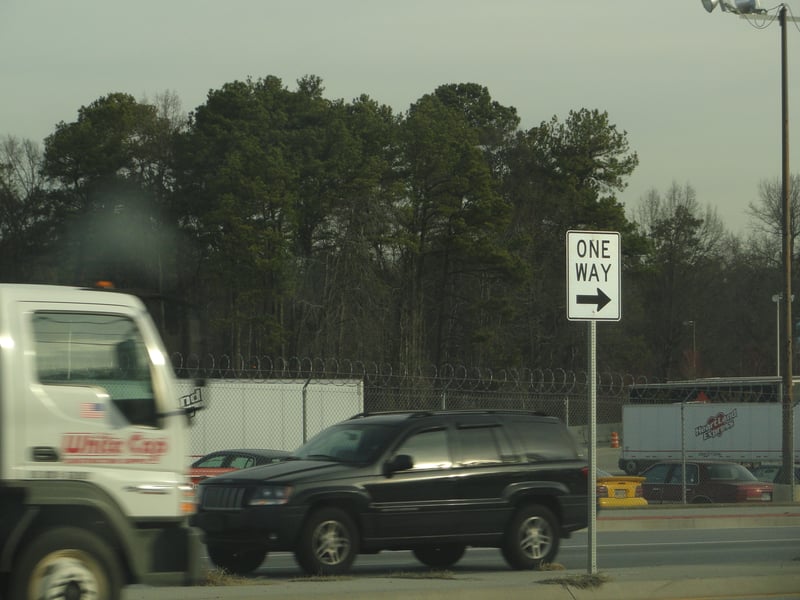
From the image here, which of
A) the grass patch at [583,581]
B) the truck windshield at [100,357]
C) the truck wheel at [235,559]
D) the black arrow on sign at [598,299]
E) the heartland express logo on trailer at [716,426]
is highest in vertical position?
the black arrow on sign at [598,299]

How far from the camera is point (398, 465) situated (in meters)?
13.4

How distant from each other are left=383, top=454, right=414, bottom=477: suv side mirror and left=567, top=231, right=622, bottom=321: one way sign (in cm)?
284

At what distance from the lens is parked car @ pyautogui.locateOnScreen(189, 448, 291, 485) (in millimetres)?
22031

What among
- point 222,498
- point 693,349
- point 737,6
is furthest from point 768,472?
point 693,349

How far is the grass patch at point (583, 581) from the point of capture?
11.3 m

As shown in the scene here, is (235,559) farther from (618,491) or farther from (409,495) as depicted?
(618,491)

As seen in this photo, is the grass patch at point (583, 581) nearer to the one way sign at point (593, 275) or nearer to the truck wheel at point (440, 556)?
the one way sign at point (593, 275)

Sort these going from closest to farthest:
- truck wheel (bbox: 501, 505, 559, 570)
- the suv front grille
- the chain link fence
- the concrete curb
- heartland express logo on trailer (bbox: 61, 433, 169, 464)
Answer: heartland express logo on trailer (bbox: 61, 433, 169, 464) → the concrete curb → the suv front grille → truck wheel (bbox: 501, 505, 559, 570) → the chain link fence

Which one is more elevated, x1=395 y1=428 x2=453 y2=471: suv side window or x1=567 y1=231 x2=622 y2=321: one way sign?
x1=567 y1=231 x2=622 y2=321: one way sign

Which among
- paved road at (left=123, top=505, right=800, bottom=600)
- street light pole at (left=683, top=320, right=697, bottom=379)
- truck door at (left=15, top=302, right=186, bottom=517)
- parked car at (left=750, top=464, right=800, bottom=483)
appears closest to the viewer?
truck door at (left=15, top=302, right=186, bottom=517)

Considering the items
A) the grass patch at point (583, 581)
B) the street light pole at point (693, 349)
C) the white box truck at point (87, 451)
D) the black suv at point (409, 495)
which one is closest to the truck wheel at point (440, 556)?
the black suv at point (409, 495)

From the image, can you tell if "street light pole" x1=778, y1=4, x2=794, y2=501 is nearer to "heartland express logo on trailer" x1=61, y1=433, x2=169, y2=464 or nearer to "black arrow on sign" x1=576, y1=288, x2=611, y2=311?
"black arrow on sign" x1=576, y1=288, x2=611, y2=311

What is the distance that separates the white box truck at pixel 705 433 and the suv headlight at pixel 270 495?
2749 cm

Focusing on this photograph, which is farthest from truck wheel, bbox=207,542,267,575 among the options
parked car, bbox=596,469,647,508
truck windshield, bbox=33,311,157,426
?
parked car, bbox=596,469,647,508
